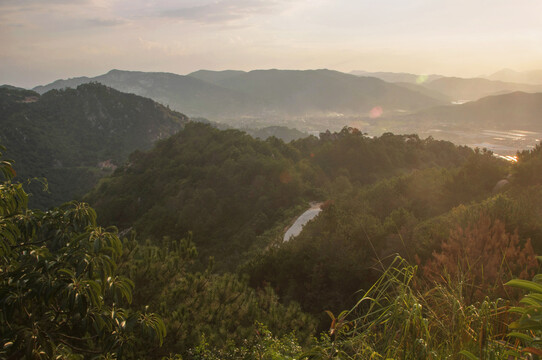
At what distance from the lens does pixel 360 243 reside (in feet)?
43.6

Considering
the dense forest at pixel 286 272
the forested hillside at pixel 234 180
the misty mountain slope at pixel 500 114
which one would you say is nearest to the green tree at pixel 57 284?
the dense forest at pixel 286 272

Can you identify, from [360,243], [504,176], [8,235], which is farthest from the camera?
[504,176]

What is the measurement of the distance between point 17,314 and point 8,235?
1.36m

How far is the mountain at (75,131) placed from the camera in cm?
7825

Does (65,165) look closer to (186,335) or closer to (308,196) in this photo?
(308,196)

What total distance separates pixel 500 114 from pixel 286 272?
4122 inches

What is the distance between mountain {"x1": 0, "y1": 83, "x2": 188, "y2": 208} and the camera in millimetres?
78250

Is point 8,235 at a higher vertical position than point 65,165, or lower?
higher

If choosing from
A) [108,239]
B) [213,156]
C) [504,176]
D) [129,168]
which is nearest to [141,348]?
[108,239]

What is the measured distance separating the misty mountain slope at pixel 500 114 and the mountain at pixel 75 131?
99373 millimetres

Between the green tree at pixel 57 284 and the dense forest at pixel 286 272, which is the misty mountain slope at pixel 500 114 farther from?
the green tree at pixel 57 284

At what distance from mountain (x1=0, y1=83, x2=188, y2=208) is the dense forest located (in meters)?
52.3

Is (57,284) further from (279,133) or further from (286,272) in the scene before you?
(279,133)

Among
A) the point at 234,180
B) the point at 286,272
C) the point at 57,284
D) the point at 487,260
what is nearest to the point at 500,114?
the point at 234,180
